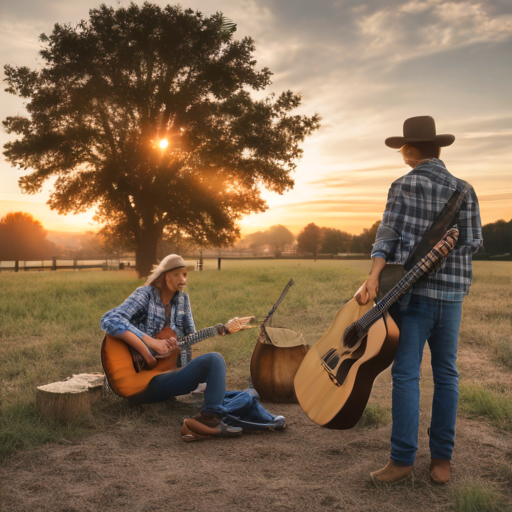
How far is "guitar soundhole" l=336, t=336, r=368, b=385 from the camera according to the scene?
3.18m

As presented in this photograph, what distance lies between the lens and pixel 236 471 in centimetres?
363

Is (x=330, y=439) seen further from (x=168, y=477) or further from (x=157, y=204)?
(x=157, y=204)

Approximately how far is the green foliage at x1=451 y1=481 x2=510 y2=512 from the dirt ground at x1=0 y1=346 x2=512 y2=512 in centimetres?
8

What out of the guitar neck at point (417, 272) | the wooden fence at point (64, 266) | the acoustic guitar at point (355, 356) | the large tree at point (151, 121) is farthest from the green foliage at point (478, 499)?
the wooden fence at point (64, 266)

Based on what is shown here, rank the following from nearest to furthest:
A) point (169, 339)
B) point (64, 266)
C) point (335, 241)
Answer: point (169, 339) < point (64, 266) < point (335, 241)

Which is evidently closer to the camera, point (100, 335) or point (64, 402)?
point (64, 402)

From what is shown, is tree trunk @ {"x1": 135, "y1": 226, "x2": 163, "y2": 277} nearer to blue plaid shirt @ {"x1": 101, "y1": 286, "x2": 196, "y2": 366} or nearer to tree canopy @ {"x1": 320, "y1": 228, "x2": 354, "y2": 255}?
blue plaid shirt @ {"x1": 101, "y1": 286, "x2": 196, "y2": 366}

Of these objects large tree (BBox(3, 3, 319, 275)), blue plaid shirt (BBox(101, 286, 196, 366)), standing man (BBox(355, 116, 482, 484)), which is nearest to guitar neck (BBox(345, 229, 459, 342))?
standing man (BBox(355, 116, 482, 484))

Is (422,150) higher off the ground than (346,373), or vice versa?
(422,150)

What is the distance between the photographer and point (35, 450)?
159 inches

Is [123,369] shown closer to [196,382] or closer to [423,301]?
[196,382]

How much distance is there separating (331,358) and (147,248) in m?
19.7

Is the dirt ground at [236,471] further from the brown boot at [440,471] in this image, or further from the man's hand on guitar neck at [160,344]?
the man's hand on guitar neck at [160,344]

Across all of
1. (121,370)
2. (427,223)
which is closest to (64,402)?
(121,370)
